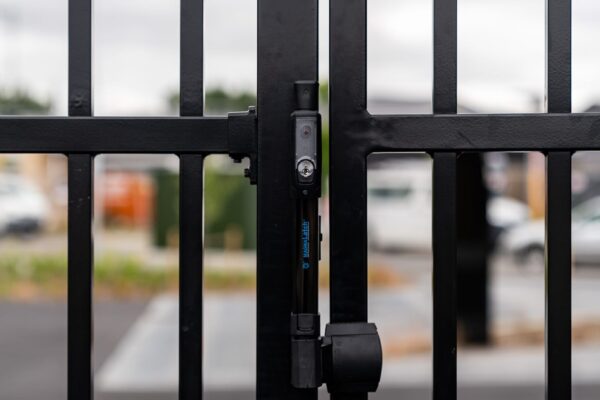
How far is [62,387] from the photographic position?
21.8 feet

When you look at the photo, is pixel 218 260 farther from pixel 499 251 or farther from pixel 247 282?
pixel 499 251

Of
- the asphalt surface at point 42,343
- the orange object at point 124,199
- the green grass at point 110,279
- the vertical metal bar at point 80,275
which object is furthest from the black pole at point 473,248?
the orange object at point 124,199

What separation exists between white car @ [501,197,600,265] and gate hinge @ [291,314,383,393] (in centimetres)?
1324

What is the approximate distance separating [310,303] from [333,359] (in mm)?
105

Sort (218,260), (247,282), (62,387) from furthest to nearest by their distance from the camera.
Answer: (218,260), (247,282), (62,387)

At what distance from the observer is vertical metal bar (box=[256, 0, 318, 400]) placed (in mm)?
1394

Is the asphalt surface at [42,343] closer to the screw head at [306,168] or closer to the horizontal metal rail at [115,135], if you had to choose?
the horizontal metal rail at [115,135]

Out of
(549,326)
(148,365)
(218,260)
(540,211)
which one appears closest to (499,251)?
(540,211)

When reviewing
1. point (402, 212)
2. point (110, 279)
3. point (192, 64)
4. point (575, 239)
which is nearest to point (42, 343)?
point (110, 279)

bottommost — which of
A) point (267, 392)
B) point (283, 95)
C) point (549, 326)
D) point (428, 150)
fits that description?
point (267, 392)

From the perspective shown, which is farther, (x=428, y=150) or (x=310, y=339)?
(x=428, y=150)

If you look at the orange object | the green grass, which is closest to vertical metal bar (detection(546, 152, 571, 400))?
the green grass

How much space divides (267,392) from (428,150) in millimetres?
539

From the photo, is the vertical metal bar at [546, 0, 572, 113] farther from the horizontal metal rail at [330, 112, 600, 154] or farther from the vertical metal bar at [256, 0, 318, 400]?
the vertical metal bar at [256, 0, 318, 400]
